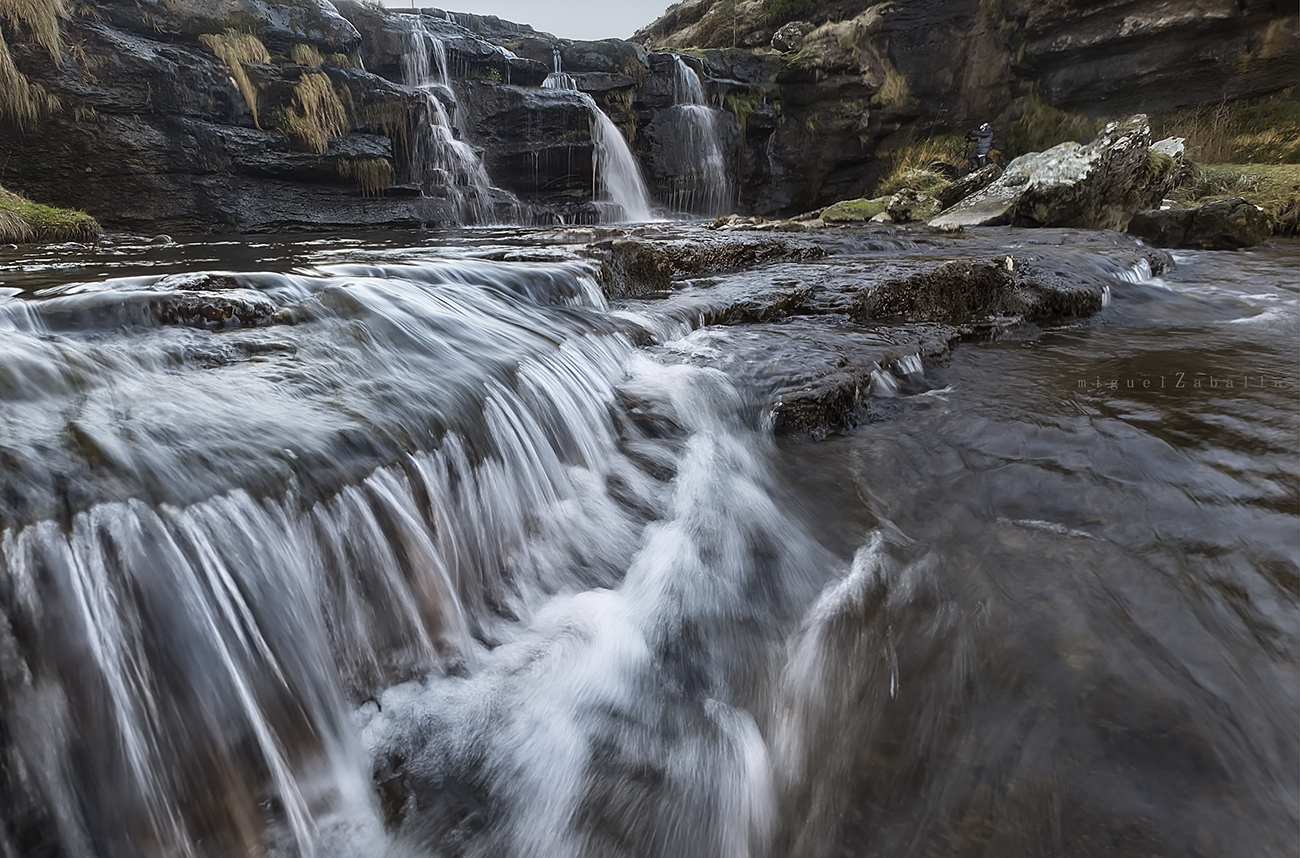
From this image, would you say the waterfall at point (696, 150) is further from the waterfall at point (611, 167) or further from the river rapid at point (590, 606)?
the river rapid at point (590, 606)

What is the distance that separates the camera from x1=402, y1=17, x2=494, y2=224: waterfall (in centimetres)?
1225

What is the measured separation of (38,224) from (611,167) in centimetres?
1012

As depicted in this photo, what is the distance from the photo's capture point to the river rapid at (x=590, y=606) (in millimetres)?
1422

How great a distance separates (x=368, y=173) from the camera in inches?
452

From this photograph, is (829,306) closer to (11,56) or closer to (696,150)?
(11,56)

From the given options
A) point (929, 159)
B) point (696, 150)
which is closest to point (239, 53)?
point (696, 150)

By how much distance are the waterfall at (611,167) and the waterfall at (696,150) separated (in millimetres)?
1162

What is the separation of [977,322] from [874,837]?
444 cm

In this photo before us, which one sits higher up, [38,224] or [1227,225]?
[38,224]

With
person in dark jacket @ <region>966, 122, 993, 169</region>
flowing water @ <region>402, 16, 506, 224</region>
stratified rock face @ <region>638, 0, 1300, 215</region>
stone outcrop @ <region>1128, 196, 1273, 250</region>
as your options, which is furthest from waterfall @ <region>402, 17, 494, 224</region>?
person in dark jacket @ <region>966, 122, 993, 169</region>

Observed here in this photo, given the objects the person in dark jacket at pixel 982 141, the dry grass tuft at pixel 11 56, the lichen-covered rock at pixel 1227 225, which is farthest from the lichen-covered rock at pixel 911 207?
the dry grass tuft at pixel 11 56

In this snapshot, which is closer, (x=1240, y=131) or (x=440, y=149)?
(x=440, y=149)

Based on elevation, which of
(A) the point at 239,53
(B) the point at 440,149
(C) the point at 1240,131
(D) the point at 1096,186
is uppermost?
(A) the point at 239,53

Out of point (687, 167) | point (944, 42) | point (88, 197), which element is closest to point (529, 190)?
point (687, 167)
